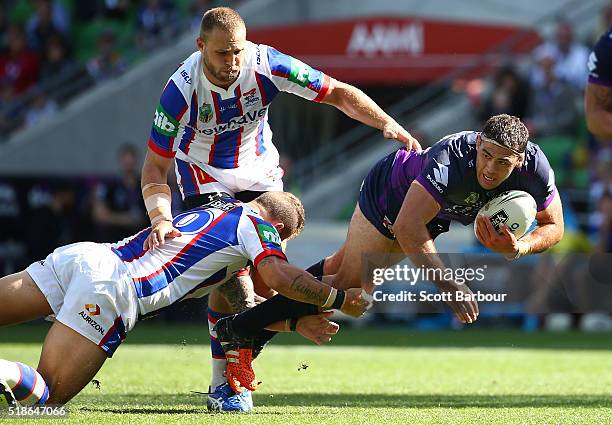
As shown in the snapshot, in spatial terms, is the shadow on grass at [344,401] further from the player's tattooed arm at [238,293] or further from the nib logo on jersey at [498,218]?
the nib logo on jersey at [498,218]

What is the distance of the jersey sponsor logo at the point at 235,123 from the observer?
7.31 metres

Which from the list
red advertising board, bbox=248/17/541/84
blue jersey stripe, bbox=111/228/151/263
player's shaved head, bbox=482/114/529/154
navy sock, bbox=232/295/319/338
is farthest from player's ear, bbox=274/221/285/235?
red advertising board, bbox=248/17/541/84

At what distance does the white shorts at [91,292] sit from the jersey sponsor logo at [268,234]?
0.77 metres

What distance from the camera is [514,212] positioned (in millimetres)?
6797

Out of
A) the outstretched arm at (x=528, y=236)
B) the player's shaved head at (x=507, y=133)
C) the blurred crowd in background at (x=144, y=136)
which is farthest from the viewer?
the blurred crowd in background at (x=144, y=136)

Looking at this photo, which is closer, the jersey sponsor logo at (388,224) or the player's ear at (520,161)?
the player's ear at (520,161)

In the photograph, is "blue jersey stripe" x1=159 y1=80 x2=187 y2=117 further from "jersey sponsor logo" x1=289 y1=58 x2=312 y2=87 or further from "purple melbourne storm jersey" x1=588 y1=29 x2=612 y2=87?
"purple melbourne storm jersey" x1=588 y1=29 x2=612 y2=87

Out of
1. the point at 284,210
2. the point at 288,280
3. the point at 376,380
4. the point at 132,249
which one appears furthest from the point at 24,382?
the point at 376,380

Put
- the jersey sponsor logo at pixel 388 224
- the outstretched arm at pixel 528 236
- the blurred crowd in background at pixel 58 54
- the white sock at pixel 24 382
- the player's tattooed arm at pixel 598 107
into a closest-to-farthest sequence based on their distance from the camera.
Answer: the white sock at pixel 24 382 → the outstretched arm at pixel 528 236 → the jersey sponsor logo at pixel 388 224 → the player's tattooed arm at pixel 598 107 → the blurred crowd in background at pixel 58 54

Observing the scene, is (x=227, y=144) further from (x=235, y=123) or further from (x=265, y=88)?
(x=265, y=88)

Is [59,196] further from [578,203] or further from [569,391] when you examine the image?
[569,391]

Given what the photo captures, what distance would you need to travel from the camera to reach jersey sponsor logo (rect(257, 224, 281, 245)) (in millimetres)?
6348

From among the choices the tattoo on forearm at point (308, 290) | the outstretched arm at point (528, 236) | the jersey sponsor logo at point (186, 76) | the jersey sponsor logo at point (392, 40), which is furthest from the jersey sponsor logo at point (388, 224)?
the jersey sponsor logo at point (392, 40)

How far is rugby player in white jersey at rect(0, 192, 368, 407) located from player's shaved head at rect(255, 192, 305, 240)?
15cm
